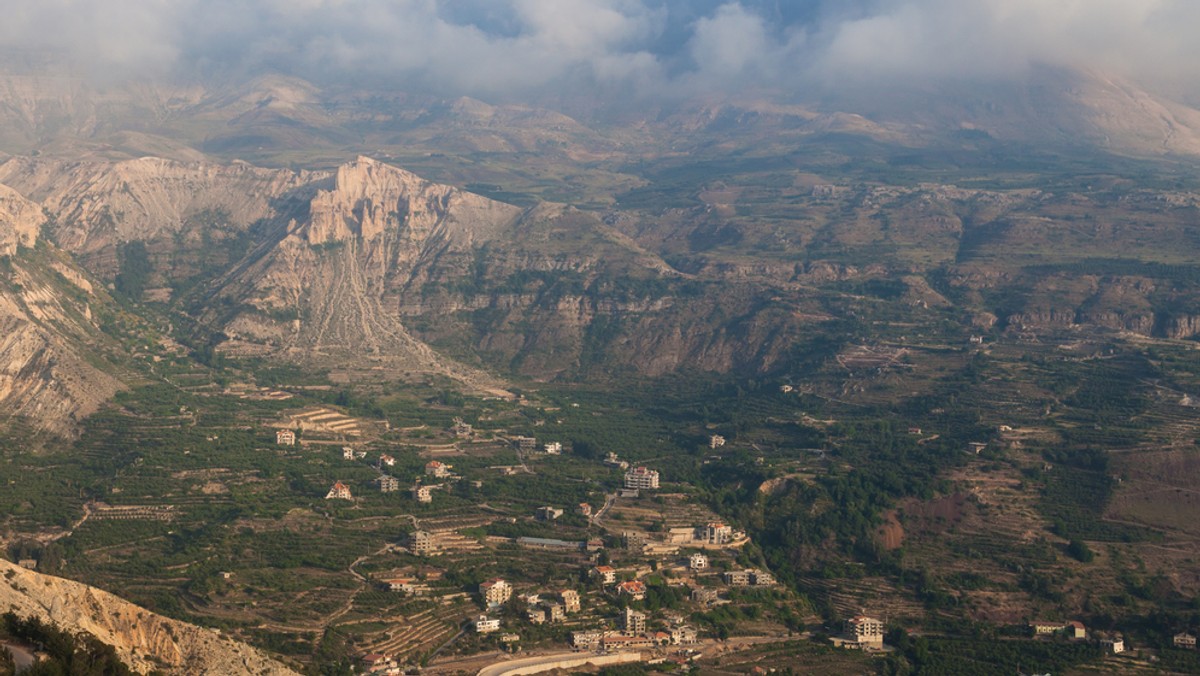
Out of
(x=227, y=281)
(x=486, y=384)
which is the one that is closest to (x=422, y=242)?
(x=227, y=281)

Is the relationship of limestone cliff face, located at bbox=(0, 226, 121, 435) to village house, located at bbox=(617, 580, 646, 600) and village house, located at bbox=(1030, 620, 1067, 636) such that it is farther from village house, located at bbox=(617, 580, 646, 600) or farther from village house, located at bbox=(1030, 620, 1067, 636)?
village house, located at bbox=(1030, 620, 1067, 636)

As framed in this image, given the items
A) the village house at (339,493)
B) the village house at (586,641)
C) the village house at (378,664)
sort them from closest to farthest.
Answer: the village house at (378,664) < the village house at (586,641) < the village house at (339,493)

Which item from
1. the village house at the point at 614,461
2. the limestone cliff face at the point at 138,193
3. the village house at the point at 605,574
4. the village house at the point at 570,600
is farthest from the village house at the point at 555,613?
the limestone cliff face at the point at 138,193

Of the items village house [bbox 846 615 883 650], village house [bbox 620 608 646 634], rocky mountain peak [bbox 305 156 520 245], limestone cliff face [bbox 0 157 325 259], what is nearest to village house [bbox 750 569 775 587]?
village house [bbox 846 615 883 650]

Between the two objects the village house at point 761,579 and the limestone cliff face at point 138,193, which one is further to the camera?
the limestone cliff face at point 138,193

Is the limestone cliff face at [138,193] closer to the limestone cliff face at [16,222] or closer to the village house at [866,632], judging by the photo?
the limestone cliff face at [16,222]

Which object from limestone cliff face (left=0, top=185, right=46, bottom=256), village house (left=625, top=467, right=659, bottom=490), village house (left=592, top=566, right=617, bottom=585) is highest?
limestone cliff face (left=0, top=185, right=46, bottom=256)

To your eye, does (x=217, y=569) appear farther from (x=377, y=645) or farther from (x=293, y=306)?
(x=293, y=306)

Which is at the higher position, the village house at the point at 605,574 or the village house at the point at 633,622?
the village house at the point at 605,574
